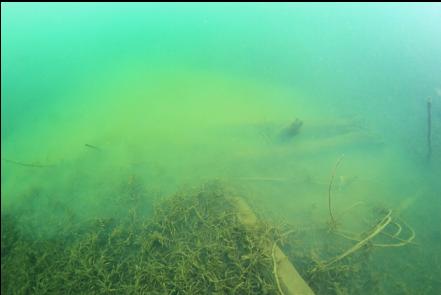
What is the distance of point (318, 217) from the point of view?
2.42 metres

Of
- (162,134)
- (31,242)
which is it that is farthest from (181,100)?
(31,242)

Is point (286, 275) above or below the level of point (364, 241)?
below

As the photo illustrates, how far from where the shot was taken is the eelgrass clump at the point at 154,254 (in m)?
1.96

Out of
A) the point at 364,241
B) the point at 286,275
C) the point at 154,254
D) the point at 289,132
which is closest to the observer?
the point at 286,275

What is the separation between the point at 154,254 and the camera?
216 centimetres

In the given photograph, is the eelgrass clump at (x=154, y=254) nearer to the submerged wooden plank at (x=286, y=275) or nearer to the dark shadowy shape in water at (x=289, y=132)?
the submerged wooden plank at (x=286, y=275)

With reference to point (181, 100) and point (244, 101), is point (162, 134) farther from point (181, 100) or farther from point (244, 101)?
point (244, 101)

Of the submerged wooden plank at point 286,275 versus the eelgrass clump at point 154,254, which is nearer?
the submerged wooden plank at point 286,275

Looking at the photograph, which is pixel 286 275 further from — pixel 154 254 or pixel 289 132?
pixel 289 132

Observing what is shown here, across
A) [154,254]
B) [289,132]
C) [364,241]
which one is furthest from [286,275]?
[289,132]

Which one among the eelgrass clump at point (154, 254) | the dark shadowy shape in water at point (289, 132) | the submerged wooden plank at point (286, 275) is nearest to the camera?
the submerged wooden plank at point (286, 275)

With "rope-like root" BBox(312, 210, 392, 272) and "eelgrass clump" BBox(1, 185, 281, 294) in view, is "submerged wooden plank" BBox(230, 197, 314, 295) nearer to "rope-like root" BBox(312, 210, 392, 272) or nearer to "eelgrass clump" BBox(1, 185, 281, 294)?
"eelgrass clump" BBox(1, 185, 281, 294)

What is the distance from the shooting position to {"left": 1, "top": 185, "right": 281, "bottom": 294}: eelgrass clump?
6.42 feet

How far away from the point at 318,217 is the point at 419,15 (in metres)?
4.33
